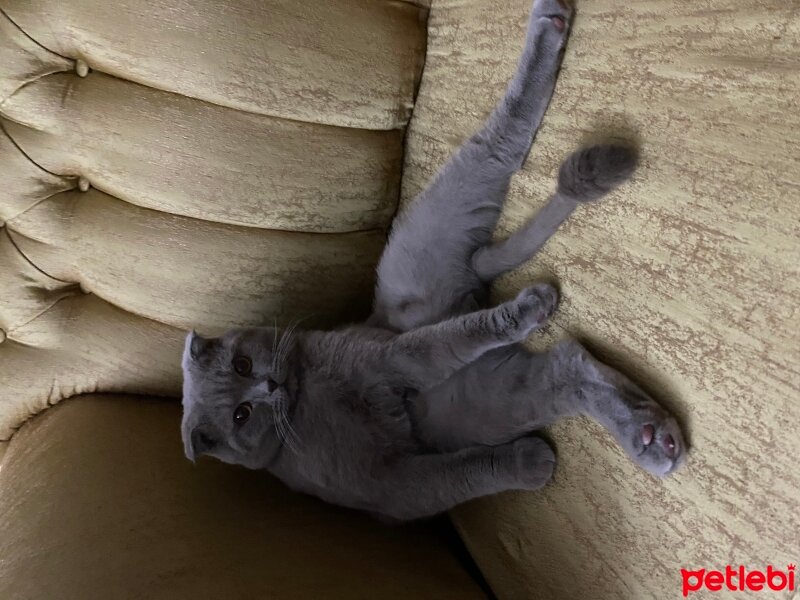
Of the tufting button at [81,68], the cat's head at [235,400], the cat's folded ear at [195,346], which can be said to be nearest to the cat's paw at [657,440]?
the cat's head at [235,400]

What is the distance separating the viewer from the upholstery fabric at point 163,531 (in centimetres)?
87

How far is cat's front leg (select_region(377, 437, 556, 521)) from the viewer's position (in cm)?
89

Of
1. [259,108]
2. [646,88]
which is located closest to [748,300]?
[646,88]

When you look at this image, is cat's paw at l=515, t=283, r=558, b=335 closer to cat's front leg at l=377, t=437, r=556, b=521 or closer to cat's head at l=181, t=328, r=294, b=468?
cat's front leg at l=377, t=437, r=556, b=521

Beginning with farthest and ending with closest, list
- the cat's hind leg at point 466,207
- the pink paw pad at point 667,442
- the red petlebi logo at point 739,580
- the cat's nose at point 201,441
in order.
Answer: the cat's nose at point 201,441 < the cat's hind leg at point 466,207 < the pink paw pad at point 667,442 < the red petlebi logo at point 739,580

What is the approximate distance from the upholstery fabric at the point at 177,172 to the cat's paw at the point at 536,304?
47cm

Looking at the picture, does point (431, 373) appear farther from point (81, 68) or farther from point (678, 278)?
point (81, 68)

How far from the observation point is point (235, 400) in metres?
1.01

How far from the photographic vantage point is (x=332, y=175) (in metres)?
1.15

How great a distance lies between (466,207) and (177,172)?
519 millimetres

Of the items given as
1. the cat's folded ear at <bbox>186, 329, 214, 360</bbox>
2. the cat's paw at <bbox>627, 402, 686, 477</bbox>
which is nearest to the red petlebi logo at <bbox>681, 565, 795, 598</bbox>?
the cat's paw at <bbox>627, 402, 686, 477</bbox>

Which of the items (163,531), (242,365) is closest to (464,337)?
(242,365)

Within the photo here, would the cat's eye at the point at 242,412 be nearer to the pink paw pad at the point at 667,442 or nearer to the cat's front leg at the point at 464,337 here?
the cat's front leg at the point at 464,337

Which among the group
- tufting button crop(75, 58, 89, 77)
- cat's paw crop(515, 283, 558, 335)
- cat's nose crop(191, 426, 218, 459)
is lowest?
cat's nose crop(191, 426, 218, 459)
